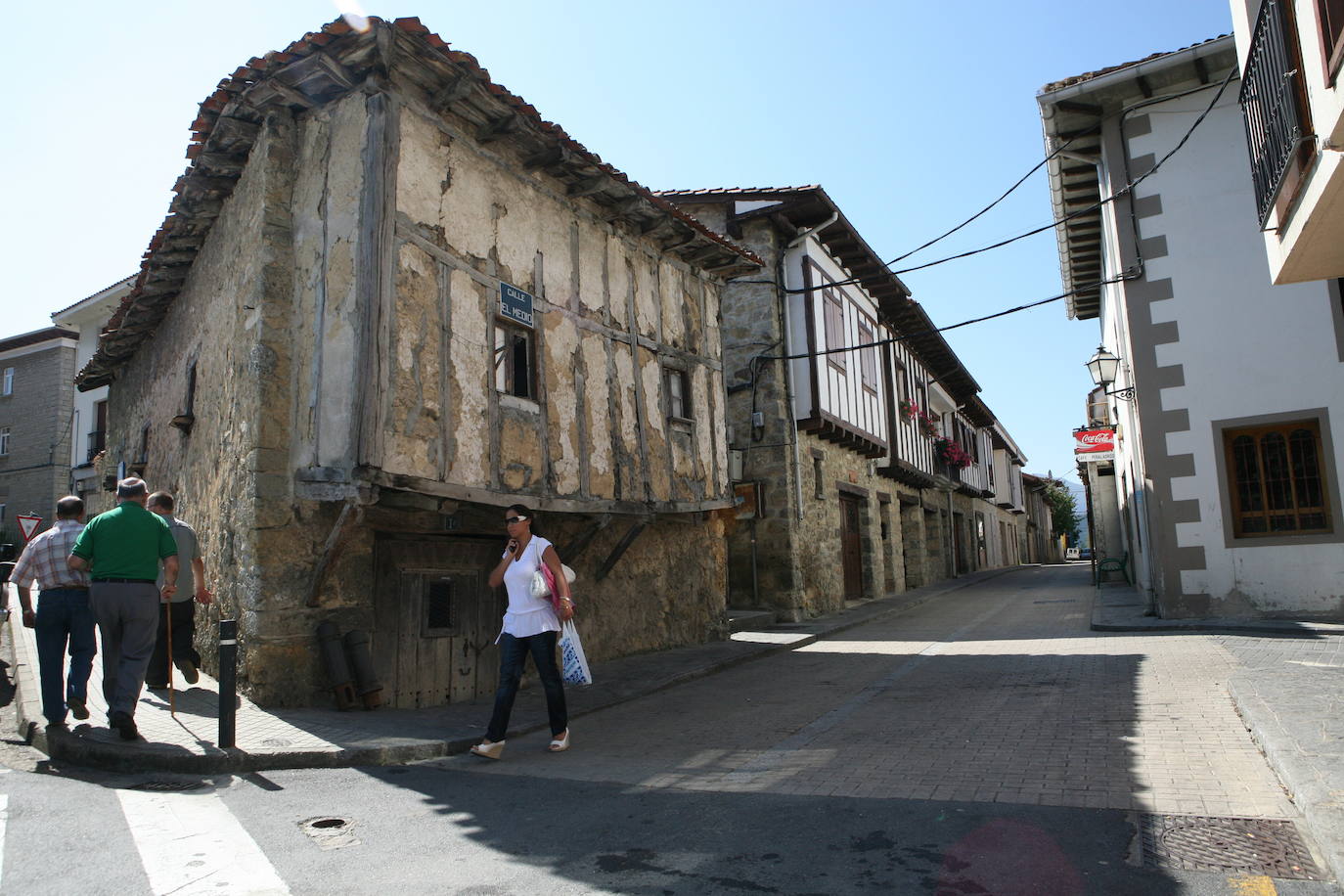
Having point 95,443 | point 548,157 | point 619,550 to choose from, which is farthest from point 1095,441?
point 95,443

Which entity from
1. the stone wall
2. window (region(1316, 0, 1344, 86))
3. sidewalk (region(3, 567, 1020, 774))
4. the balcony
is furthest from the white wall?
the stone wall

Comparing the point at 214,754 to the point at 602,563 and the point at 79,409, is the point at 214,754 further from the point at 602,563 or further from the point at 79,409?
the point at 79,409

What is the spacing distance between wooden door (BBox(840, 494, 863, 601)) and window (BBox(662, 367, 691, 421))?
7.19m

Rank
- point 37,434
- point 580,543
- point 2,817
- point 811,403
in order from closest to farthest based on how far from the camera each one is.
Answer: point 2,817 → point 580,543 → point 811,403 → point 37,434

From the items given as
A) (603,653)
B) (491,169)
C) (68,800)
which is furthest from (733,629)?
(68,800)

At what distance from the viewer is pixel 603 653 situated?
32.2 feet

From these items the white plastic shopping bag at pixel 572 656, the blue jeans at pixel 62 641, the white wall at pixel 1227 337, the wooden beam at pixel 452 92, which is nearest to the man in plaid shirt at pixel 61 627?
the blue jeans at pixel 62 641

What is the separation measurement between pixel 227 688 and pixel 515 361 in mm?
4141

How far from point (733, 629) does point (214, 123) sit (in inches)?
354

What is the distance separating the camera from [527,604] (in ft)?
18.6

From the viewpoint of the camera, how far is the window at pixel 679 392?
10969mm

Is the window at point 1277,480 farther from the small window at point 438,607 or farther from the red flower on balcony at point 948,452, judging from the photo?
the red flower on balcony at point 948,452

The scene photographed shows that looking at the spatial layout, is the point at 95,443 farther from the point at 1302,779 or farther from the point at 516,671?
the point at 1302,779

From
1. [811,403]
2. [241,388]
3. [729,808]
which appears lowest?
[729,808]
